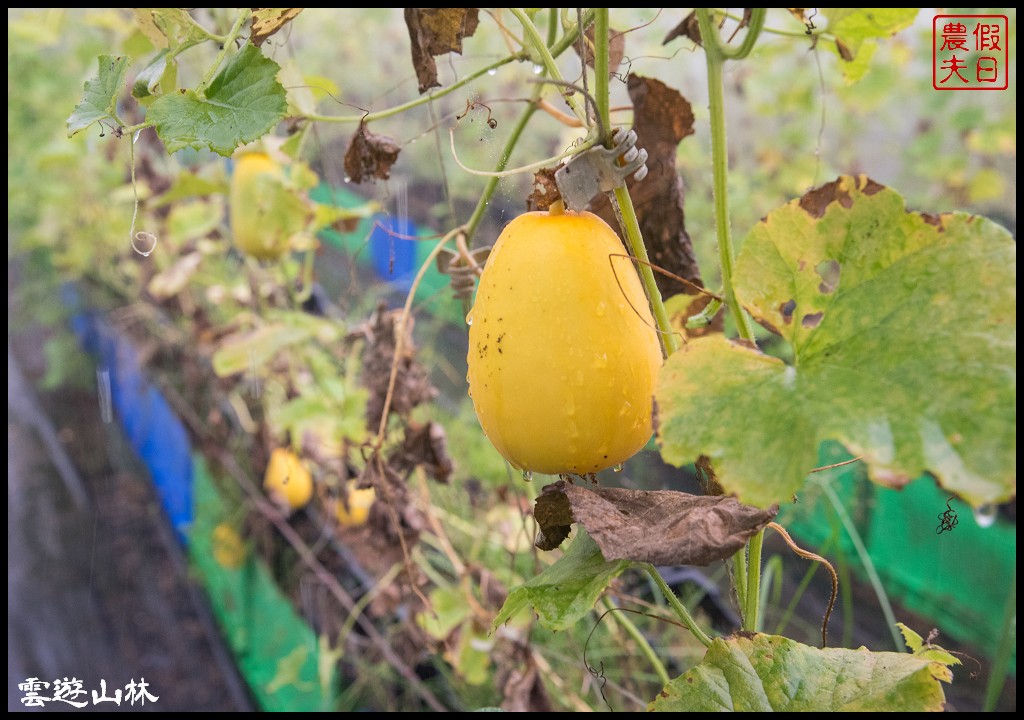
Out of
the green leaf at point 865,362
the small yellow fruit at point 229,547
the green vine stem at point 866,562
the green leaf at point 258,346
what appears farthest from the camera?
the small yellow fruit at point 229,547

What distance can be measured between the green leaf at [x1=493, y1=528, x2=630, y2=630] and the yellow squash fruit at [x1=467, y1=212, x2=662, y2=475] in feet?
0.18

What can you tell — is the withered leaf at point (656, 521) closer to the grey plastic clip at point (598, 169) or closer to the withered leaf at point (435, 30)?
the grey plastic clip at point (598, 169)

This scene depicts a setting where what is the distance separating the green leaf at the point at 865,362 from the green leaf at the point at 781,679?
155mm

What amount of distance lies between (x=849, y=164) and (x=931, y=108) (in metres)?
0.30

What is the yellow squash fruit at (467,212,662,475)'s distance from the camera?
44 centimetres

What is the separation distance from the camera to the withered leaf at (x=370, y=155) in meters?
0.69

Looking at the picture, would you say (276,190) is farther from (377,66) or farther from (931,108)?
(377,66)

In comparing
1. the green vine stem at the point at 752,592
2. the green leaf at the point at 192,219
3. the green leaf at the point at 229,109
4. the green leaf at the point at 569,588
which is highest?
the green leaf at the point at 229,109

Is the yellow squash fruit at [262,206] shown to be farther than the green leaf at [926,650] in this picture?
Yes

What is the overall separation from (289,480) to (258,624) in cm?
45

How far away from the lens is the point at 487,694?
4.30ft

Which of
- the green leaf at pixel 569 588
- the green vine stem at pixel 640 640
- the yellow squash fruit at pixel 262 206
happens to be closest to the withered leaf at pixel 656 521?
the green leaf at pixel 569 588

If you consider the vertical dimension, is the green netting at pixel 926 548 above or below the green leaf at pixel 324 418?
below

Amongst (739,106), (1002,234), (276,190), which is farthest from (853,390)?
(739,106)
